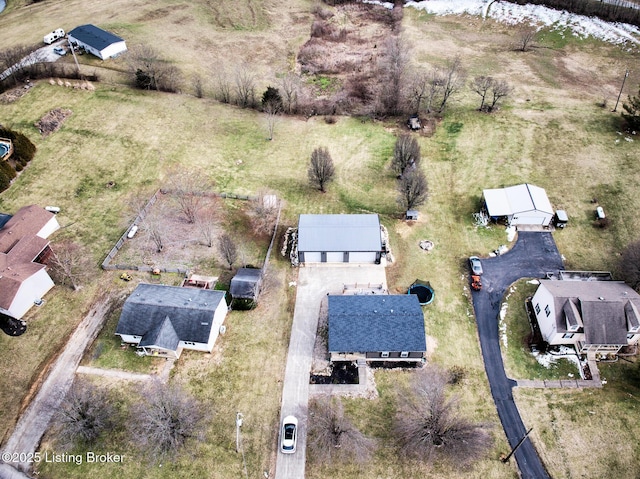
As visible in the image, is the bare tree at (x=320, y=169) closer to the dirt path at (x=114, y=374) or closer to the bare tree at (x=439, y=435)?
the bare tree at (x=439, y=435)

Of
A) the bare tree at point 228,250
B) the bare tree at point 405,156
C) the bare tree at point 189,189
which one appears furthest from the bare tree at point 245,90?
the bare tree at point 228,250

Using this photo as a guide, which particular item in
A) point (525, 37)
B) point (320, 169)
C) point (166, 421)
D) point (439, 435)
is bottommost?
point (439, 435)

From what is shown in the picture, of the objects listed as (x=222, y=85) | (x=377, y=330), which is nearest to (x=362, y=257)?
(x=377, y=330)

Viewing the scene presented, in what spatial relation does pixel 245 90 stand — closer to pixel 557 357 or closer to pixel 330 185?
pixel 330 185

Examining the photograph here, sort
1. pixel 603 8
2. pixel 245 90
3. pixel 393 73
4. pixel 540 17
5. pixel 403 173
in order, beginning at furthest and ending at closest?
pixel 540 17 < pixel 603 8 < pixel 393 73 < pixel 245 90 < pixel 403 173

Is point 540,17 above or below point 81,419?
above

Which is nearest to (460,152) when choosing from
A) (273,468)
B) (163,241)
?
(163,241)

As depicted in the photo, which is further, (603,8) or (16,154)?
(603,8)
